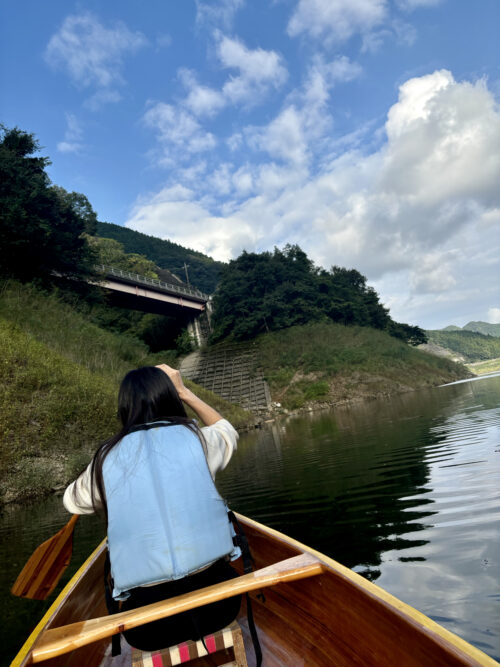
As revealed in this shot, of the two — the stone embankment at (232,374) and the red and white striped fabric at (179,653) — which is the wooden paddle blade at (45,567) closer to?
the red and white striped fabric at (179,653)

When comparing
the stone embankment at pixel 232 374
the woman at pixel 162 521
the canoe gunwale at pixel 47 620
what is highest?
the stone embankment at pixel 232 374

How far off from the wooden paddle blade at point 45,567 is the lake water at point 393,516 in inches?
23.6

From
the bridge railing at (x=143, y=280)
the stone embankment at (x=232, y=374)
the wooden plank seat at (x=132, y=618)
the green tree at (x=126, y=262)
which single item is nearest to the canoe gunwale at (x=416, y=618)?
the wooden plank seat at (x=132, y=618)

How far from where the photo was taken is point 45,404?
10812 millimetres

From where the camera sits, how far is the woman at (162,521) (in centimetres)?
152

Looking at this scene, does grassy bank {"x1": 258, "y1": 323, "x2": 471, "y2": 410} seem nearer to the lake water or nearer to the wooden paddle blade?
the lake water

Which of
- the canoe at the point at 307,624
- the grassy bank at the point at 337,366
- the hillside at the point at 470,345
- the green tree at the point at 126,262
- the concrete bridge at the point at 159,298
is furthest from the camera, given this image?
the hillside at the point at 470,345

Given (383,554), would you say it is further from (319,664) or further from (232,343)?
(232,343)

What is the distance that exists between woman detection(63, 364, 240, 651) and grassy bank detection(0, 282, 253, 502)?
9.26 meters

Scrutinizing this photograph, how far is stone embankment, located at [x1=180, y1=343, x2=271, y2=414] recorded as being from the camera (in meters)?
25.4

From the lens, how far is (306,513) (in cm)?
462

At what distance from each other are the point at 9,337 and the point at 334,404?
18.1m

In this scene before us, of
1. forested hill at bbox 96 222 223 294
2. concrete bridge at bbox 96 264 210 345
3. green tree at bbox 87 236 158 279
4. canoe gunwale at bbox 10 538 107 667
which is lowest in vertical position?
canoe gunwale at bbox 10 538 107 667

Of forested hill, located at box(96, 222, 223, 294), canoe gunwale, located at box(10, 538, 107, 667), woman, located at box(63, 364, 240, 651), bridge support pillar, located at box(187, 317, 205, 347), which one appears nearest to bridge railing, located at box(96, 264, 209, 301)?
bridge support pillar, located at box(187, 317, 205, 347)
